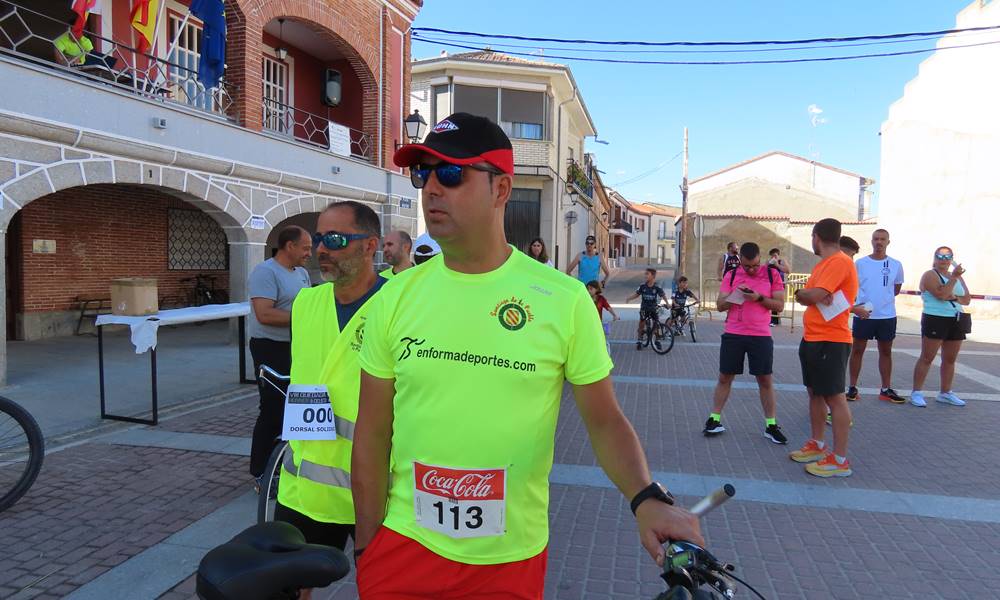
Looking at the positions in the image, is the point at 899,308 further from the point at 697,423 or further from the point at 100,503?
the point at 100,503

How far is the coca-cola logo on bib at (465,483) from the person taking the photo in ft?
5.03

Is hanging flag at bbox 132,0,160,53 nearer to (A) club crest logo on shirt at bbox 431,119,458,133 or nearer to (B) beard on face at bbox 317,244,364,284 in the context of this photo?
(B) beard on face at bbox 317,244,364,284

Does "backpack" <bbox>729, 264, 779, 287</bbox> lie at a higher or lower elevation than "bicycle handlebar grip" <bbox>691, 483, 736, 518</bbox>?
higher

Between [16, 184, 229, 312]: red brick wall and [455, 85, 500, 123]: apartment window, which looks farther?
[455, 85, 500, 123]: apartment window

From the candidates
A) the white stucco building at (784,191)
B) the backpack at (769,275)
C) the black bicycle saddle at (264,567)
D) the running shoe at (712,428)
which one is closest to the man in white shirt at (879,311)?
the backpack at (769,275)

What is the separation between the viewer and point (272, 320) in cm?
436

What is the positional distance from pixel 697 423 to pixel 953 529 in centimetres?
280

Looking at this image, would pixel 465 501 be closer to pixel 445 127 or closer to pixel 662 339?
pixel 445 127

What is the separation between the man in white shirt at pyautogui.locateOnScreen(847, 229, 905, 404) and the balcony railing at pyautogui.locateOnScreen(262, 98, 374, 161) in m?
11.0

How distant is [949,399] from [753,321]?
12.3ft

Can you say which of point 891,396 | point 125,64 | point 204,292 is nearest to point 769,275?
point 891,396

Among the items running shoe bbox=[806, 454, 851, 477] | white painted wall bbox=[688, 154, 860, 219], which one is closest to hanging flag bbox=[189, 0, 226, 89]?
running shoe bbox=[806, 454, 851, 477]

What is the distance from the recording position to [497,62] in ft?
77.6

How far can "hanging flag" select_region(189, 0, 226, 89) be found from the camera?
34.2 ft
